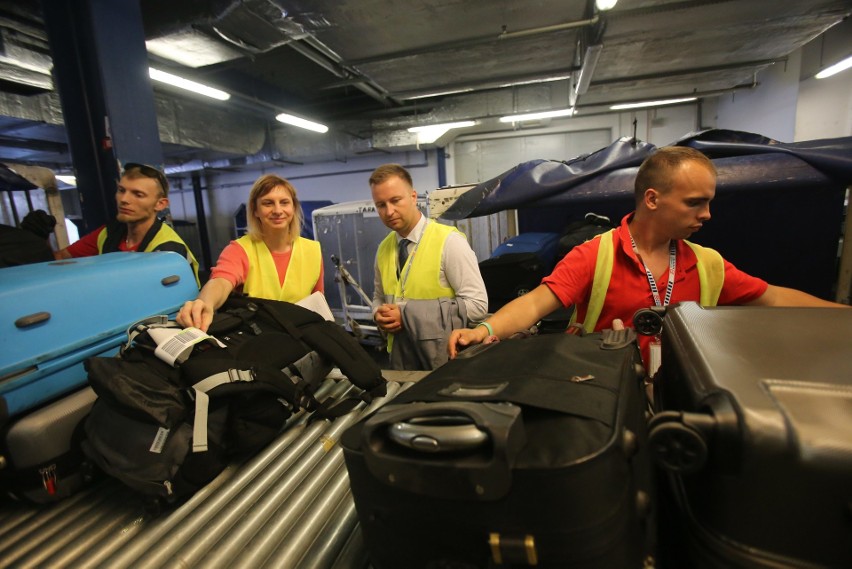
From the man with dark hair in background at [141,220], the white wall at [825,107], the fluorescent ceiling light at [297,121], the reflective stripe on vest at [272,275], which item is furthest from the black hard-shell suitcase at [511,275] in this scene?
the white wall at [825,107]

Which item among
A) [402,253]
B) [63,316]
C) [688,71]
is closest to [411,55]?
[402,253]

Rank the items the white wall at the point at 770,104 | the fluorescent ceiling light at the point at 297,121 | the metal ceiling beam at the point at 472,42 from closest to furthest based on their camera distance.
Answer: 1. the metal ceiling beam at the point at 472,42
2. the white wall at the point at 770,104
3. the fluorescent ceiling light at the point at 297,121

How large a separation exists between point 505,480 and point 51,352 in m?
1.46

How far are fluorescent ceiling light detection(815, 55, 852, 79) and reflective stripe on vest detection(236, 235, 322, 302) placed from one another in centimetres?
873

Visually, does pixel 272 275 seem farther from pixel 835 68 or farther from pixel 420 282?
pixel 835 68

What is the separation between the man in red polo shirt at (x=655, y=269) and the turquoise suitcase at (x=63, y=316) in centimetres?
147

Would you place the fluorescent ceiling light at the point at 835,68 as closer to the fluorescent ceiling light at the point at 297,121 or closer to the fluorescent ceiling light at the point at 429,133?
the fluorescent ceiling light at the point at 429,133

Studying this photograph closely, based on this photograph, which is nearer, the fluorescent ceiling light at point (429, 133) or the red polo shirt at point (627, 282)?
the red polo shirt at point (627, 282)

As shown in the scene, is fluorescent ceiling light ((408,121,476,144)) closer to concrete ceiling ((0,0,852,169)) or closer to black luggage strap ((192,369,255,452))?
concrete ceiling ((0,0,852,169))

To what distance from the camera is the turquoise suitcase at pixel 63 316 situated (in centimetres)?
115

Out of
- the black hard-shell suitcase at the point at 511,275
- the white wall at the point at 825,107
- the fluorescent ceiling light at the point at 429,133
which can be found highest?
the fluorescent ceiling light at the point at 429,133

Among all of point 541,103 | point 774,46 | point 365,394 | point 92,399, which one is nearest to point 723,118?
point 774,46

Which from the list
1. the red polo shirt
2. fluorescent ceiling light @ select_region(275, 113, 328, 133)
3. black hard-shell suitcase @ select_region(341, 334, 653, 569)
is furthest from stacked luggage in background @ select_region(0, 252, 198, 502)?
fluorescent ceiling light @ select_region(275, 113, 328, 133)

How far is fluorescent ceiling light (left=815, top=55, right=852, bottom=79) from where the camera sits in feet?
20.2
